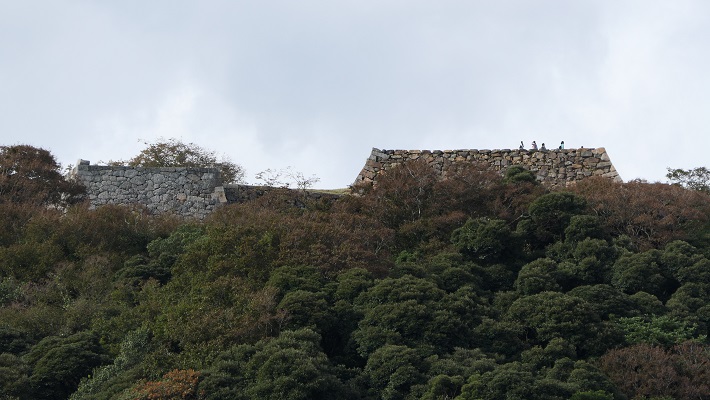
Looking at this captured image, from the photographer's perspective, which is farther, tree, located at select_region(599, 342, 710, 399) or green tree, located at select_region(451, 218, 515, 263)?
green tree, located at select_region(451, 218, 515, 263)

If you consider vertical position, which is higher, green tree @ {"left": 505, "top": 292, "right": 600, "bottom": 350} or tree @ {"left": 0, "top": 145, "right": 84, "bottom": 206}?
tree @ {"left": 0, "top": 145, "right": 84, "bottom": 206}

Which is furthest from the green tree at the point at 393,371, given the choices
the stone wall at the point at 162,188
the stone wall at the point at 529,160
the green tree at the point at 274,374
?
the stone wall at the point at 529,160

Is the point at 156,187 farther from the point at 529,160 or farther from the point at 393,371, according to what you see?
the point at 393,371

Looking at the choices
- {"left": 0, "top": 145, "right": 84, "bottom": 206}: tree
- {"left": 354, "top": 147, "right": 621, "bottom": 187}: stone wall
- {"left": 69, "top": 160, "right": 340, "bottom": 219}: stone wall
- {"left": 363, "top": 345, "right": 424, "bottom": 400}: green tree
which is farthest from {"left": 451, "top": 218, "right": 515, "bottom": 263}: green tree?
{"left": 0, "top": 145, "right": 84, "bottom": 206}: tree

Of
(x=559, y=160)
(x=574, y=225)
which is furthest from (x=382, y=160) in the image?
(x=574, y=225)

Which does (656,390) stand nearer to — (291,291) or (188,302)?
(291,291)

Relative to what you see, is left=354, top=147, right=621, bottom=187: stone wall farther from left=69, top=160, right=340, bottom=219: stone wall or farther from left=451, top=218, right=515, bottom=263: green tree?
left=451, top=218, right=515, bottom=263: green tree

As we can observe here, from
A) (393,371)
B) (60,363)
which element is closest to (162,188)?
(60,363)

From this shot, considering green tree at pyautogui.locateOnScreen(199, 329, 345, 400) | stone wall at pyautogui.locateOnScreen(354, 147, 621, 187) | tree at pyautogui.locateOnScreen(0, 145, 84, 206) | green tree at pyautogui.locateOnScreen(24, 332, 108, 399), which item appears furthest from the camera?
stone wall at pyautogui.locateOnScreen(354, 147, 621, 187)

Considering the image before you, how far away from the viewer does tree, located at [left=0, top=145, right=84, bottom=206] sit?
123 ft

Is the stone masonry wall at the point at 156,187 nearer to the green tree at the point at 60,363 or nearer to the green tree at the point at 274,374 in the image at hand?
the green tree at the point at 60,363

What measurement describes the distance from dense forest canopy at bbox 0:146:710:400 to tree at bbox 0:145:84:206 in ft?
0.17

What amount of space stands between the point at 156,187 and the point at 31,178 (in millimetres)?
4522

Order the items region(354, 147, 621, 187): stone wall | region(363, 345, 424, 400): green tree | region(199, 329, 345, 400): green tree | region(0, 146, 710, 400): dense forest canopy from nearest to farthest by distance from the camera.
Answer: region(199, 329, 345, 400): green tree
region(363, 345, 424, 400): green tree
region(0, 146, 710, 400): dense forest canopy
region(354, 147, 621, 187): stone wall
